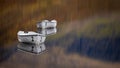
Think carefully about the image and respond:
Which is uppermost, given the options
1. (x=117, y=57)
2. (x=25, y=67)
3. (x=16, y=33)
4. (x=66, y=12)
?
(x=66, y=12)

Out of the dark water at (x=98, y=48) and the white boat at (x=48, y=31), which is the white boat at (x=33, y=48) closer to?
the white boat at (x=48, y=31)

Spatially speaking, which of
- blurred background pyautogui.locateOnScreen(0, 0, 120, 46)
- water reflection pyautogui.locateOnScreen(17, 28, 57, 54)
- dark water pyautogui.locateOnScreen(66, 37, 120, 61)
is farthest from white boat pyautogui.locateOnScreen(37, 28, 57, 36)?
dark water pyautogui.locateOnScreen(66, 37, 120, 61)

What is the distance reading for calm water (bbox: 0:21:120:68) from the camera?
2713mm

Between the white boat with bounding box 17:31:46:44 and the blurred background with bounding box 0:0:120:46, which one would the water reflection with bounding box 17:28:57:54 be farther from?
the blurred background with bounding box 0:0:120:46

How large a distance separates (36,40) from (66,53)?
19.1 inches

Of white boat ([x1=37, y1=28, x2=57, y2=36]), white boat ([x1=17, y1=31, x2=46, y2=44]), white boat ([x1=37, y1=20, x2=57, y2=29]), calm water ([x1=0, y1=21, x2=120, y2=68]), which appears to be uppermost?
white boat ([x1=37, y1=20, x2=57, y2=29])

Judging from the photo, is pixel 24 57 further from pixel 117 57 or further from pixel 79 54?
Result: pixel 117 57

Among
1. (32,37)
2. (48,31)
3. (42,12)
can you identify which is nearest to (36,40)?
(32,37)

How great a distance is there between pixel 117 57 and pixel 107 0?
0.79m

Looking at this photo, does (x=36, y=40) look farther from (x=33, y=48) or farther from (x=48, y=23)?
(x=48, y=23)

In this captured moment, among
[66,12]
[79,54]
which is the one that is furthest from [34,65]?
[66,12]

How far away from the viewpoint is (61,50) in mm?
2934

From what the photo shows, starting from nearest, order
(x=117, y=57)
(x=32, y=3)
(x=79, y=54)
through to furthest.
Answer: (x=117, y=57)
(x=79, y=54)
(x=32, y=3)

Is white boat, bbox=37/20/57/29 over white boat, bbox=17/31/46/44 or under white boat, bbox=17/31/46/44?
over
